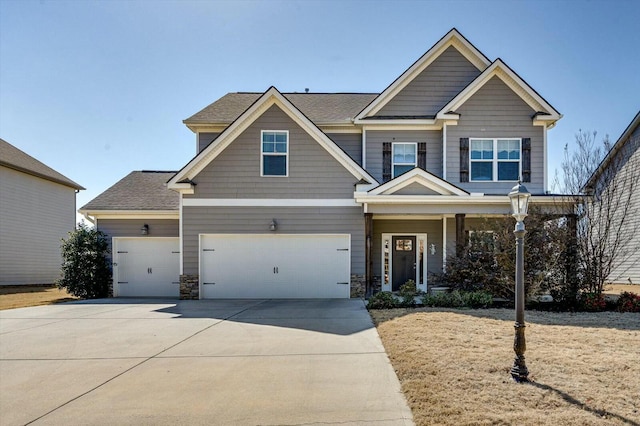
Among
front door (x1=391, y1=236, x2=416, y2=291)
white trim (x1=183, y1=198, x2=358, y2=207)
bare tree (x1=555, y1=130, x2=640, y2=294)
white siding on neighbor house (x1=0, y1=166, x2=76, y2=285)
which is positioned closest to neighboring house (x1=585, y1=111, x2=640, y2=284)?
bare tree (x1=555, y1=130, x2=640, y2=294)

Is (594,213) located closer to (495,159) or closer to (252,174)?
(495,159)

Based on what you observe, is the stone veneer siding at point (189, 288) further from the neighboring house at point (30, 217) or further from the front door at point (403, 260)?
the neighboring house at point (30, 217)

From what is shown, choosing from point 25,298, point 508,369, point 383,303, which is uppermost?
point 508,369

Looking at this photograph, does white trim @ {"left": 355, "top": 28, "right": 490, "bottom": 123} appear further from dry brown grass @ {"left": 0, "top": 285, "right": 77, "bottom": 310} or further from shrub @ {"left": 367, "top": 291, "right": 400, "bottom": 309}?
dry brown grass @ {"left": 0, "top": 285, "right": 77, "bottom": 310}

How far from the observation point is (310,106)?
1722 centimetres

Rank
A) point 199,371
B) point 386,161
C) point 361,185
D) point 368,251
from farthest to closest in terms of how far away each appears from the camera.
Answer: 1. point 386,161
2. point 361,185
3. point 368,251
4. point 199,371

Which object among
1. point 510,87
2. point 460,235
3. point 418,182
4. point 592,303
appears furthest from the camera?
point 510,87

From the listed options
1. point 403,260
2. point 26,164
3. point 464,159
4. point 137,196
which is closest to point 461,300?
point 403,260

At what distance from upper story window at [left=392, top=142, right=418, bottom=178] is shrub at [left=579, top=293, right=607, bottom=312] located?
268 inches

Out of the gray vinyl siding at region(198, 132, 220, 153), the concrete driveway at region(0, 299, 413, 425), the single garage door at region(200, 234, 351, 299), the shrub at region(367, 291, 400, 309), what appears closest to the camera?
the concrete driveway at region(0, 299, 413, 425)

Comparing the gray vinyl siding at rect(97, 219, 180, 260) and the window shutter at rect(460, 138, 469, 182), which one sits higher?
the window shutter at rect(460, 138, 469, 182)

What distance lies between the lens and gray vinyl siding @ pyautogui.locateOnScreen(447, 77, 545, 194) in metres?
14.5

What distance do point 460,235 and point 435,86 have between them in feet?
19.7

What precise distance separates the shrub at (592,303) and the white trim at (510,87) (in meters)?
6.56
